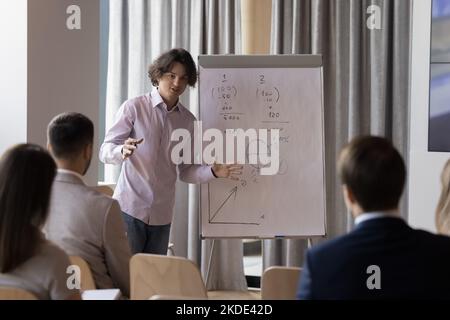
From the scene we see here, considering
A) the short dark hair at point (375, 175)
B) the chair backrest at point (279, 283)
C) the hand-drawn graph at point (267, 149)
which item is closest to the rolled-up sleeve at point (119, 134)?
the hand-drawn graph at point (267, 149)

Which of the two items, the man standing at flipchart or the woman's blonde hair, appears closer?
the woman's blonde hair

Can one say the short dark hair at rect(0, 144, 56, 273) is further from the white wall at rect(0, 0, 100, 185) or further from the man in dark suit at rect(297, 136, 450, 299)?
the white wall at rect(0, 0, 100, 185)

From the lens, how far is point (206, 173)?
4109mm

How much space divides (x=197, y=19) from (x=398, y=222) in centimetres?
395

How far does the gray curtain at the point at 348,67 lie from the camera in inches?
207

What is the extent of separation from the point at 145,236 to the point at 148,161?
1.35 ft

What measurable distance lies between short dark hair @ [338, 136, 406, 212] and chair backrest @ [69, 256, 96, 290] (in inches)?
42.1

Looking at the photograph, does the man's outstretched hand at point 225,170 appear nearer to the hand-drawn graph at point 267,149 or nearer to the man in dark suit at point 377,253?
the hand-drawn graph at point 267,149

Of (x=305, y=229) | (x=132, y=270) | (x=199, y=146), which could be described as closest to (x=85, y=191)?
(x=132, y=270)

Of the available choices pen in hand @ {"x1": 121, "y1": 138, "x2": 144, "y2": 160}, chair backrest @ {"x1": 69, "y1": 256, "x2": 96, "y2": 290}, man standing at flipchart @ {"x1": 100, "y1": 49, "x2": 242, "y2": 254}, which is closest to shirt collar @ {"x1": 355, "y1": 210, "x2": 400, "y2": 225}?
chair backrest @ {"x1": 69, "y1": 256, "x2": 96, "y2": 290}

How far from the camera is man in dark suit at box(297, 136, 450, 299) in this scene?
6.50 feet

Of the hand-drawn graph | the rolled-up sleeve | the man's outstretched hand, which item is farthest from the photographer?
the hand-drawn graph

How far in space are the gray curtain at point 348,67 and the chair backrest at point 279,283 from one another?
2975mm

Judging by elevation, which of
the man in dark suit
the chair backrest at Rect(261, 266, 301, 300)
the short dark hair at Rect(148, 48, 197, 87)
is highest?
the short dark hair at Rect(148, 48, 197, 87)
